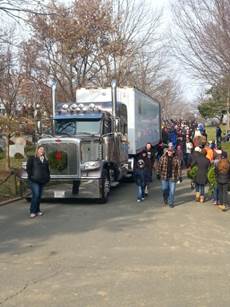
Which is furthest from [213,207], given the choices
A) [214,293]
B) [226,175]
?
[214,293]

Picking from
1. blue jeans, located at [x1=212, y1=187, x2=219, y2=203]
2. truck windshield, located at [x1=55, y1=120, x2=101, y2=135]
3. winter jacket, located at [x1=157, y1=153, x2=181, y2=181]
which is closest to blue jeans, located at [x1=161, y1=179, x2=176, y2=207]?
winter jacket, located at [x1=157, y1=153, x2=181, y2=181]

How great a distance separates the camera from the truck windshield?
1653 centimetres

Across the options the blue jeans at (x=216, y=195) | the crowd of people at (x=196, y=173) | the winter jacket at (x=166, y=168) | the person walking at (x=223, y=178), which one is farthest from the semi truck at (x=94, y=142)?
the person walking at (x=223, y=178)

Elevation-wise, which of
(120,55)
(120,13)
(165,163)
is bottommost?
(165,163)

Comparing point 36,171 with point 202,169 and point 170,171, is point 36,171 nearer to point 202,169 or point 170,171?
point 170,171

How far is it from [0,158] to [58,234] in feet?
59.6

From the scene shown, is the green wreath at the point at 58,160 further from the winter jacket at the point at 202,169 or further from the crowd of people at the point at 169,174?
the winter jacket at the point at 202,169

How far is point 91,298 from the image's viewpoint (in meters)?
6.24

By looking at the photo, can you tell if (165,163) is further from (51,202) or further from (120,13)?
(120,13)

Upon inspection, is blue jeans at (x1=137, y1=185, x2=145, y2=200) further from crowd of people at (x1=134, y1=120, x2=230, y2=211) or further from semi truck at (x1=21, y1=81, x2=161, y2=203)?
semi truck at (x1=21, y1=81, x2=161, y2=203)

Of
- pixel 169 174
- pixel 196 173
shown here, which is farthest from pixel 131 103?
pixel 169 174

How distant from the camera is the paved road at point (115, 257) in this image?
634cm

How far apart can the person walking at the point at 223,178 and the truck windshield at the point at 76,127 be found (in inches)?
160

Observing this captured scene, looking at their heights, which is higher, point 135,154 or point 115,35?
point 115,35
